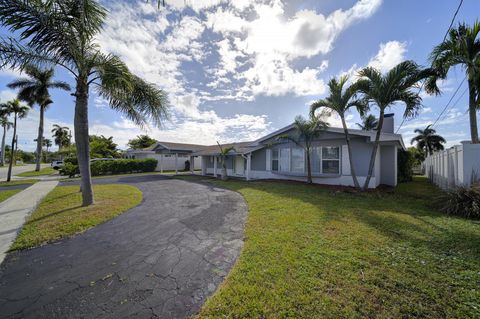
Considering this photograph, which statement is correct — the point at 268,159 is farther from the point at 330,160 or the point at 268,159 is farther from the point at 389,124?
the point at 389,124

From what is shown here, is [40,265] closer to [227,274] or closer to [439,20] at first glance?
[227,274]

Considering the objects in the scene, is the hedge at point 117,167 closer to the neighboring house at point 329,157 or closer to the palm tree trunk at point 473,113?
the neighboring house at point 329,157

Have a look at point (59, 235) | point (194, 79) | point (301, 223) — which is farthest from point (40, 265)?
point (194, 79)

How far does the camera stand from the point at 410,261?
130 inches

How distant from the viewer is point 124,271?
10.3 feet

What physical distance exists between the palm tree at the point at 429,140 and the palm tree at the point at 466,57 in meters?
29.8

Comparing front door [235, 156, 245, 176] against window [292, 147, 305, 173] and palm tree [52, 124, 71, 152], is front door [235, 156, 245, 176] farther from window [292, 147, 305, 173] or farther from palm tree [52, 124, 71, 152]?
palm tree [52, 124, 71, 152]

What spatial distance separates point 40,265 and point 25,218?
4.14 meters

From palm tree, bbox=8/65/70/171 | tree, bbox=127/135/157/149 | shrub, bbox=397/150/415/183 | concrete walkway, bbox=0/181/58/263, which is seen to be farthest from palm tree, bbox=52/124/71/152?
shrub, bbox=397/150/415/183

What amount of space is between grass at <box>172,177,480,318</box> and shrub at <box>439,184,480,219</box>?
2.25 ft

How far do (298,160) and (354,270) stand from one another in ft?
35.3

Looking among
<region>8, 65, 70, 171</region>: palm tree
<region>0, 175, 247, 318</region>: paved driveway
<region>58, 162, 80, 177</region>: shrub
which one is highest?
<region>8, 65, 70, 171</region>: palm tree

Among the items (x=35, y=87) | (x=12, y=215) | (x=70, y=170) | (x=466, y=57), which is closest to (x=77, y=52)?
(x=12, y=215)

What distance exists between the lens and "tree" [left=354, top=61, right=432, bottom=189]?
25.4ft
